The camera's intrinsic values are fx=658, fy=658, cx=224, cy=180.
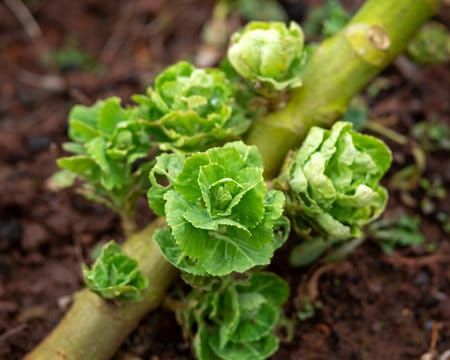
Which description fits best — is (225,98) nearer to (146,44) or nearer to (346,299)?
(346,299)

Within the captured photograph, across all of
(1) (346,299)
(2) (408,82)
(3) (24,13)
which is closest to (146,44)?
(3) (24,13)

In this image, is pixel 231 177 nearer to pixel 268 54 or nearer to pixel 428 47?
pixel 268 54

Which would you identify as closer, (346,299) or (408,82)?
(346,299)

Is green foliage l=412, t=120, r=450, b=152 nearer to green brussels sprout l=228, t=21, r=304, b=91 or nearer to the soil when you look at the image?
the soil

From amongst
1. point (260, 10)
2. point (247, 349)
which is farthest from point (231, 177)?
point (260, 10)

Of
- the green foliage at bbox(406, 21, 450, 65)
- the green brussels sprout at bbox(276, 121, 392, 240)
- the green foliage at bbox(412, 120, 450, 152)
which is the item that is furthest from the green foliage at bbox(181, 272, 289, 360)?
the green foliage at bbox(406, 21, 450, 65)
